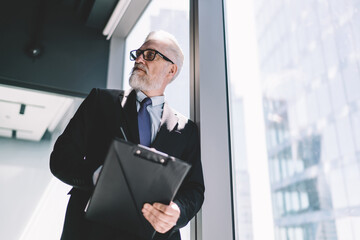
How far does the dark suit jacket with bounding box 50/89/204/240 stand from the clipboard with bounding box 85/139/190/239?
4.8 inches

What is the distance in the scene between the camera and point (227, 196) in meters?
1.47

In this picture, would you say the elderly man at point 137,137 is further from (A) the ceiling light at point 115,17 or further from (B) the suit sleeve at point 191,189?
(A) the ceiling light at point 115,17

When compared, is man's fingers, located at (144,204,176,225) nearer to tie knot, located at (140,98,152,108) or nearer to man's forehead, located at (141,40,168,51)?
tie knot, located at (140,98,152,108)

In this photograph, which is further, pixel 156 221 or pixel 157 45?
pixel 157 45

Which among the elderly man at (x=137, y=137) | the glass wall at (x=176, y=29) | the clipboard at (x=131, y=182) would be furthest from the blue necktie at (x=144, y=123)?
the glass wall at (x=176, y=29)

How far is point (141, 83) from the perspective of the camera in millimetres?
1370

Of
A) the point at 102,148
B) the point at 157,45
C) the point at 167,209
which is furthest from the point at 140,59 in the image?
the point at 167,209

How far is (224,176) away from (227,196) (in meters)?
0.09

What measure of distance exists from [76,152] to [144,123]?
0.28m

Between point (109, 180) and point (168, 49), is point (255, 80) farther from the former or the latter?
point (109, 180)

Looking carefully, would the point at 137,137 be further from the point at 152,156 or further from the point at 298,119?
the point at 298,119

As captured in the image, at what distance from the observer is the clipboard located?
854mm

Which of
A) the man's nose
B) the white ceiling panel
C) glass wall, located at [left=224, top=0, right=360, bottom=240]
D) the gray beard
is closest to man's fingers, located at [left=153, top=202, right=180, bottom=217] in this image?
glass wall, located at [left=224, top=0, right=360, bottom=240]

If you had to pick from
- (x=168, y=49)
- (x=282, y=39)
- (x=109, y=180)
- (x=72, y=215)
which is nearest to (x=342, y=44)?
(x=282, y=39)
